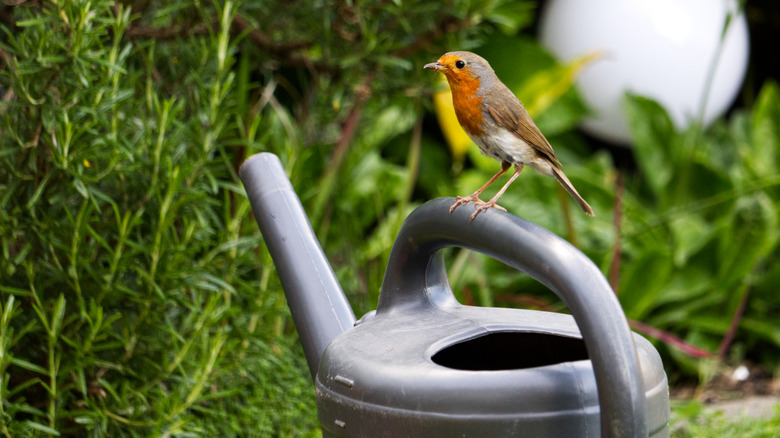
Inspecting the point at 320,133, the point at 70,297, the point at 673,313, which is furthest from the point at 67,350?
the point at 673,313

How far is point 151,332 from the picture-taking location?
67.1 inches

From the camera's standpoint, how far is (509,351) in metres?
0.98

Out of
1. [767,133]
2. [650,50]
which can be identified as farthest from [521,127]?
[767,133]

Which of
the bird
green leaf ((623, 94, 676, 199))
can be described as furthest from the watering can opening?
green leaf ((623, 94, 676, 199))

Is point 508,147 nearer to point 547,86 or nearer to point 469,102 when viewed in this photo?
point 469,102

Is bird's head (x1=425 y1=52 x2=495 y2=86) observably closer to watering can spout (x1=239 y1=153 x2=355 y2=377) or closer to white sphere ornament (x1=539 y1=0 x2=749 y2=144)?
watering can spout (x1=239 y1=153 x2=355 y2=377)

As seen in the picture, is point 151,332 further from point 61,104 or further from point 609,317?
point 609,317

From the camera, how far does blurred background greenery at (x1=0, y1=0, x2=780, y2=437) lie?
149 centimetres

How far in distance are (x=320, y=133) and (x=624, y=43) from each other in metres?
1.85

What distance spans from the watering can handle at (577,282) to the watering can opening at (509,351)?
0.41 feet

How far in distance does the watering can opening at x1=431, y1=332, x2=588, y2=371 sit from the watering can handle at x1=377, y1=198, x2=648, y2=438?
Answer: 13 cm

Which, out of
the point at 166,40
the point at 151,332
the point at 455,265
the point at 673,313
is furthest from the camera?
the point at 673,313

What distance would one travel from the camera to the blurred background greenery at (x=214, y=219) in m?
1.49

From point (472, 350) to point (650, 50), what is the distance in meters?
3.13
